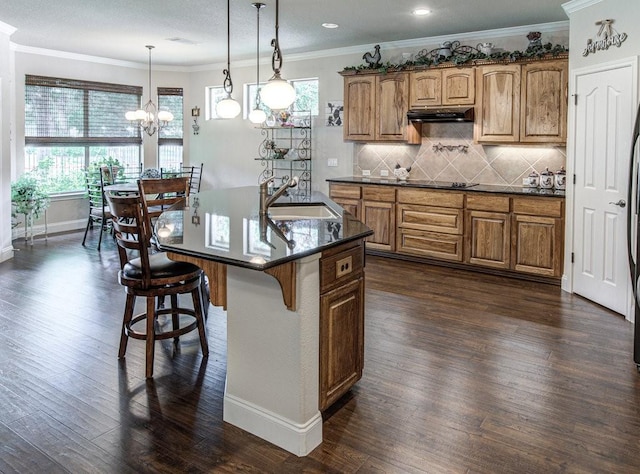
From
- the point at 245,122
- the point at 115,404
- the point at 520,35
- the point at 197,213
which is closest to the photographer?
the point at 115,404

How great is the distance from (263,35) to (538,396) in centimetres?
516

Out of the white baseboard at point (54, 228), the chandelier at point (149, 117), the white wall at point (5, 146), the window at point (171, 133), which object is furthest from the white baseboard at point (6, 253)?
the window at point (171, 133)

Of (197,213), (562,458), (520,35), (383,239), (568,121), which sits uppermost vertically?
(520,35)

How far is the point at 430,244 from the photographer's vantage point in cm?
612

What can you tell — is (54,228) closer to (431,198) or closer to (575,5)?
(431,198)

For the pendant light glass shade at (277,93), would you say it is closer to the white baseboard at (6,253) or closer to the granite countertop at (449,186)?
the granite countertop at (449,186)

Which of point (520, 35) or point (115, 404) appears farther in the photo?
point (520, 35)

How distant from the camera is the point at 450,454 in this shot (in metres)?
2.35

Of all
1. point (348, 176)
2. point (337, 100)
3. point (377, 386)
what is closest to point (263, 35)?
point (337, 100)

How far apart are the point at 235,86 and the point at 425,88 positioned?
3.60 meters

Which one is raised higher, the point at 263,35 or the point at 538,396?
the point at 263,35

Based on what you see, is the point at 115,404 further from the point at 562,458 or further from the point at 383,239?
the point at 383,239

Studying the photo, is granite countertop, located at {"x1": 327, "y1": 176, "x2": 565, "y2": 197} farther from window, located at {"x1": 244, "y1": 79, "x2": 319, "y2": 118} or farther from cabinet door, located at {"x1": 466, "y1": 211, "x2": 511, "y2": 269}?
window, located at {"x1": 244, "y1": 79, "x2": 319, "y2": 118}

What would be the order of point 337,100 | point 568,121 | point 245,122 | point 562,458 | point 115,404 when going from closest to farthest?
point 562,458 → point 115,404 → point 568,121 → point 337,100 → point 245,122
